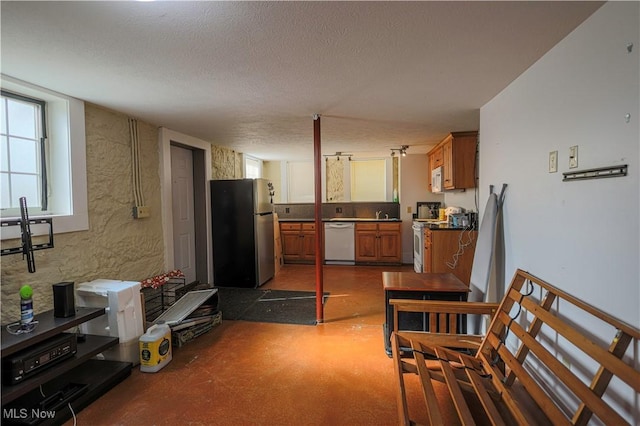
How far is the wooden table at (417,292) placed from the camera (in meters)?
2.40

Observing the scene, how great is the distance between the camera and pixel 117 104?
2650 mm

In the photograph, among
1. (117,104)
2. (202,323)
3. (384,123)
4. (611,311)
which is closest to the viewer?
(611,311)

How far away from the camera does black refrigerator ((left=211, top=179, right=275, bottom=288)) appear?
4.46m

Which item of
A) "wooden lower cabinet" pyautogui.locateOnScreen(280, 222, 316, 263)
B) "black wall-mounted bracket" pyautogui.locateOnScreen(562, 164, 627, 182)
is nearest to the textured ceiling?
"black wall-mounted bracket" pyautogui.locateOnScreen(562, 164, 627, 182)

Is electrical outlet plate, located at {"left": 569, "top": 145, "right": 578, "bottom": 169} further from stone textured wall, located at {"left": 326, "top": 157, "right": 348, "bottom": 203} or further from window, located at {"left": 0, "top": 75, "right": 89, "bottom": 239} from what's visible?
stone textured wall, located at {"left": 326, "top": 157, "right": 348, "bottom": 203}

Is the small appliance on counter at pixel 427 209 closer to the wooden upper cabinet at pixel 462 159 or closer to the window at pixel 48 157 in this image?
the wooden upper cabinet at pixel 462 159

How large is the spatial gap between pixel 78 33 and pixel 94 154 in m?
1.42

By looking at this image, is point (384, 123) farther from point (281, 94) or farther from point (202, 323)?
point (202, 323)

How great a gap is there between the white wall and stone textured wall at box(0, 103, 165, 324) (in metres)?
3.38

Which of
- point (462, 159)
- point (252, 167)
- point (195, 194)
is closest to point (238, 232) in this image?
point (195, 194)

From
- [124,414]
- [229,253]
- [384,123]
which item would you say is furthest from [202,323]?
[384,123]

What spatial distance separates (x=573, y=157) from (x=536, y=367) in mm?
1297

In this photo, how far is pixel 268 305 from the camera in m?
3.75

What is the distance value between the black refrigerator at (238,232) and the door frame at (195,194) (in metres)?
0.11
